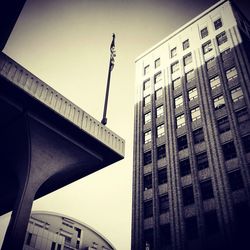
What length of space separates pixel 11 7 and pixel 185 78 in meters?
27.6

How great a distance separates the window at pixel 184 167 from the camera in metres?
29.5

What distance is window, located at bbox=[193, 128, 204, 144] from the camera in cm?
3045

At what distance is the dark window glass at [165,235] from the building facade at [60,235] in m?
24.1

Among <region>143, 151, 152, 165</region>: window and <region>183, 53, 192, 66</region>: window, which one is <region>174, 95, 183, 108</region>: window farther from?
<region>143, 151, 152, 165</region>: window

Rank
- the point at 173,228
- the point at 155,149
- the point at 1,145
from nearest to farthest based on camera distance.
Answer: the point at 1,145
the point at 173,228
the point at 155,149

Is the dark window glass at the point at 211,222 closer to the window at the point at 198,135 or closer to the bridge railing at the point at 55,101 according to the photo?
the window at the point at 198,135

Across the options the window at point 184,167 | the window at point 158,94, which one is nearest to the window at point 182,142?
the window at point 184,167

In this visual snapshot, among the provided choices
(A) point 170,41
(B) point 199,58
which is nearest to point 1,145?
(B) point 199,58

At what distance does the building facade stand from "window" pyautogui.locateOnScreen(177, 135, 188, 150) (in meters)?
26.9

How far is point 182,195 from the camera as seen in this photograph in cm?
2820

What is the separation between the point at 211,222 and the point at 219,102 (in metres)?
12.2

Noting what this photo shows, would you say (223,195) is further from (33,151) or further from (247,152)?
(33,151)

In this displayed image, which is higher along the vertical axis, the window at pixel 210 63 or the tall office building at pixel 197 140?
the window at pixel 210 63

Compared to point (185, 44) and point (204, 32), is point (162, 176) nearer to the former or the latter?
point (185, 44)
